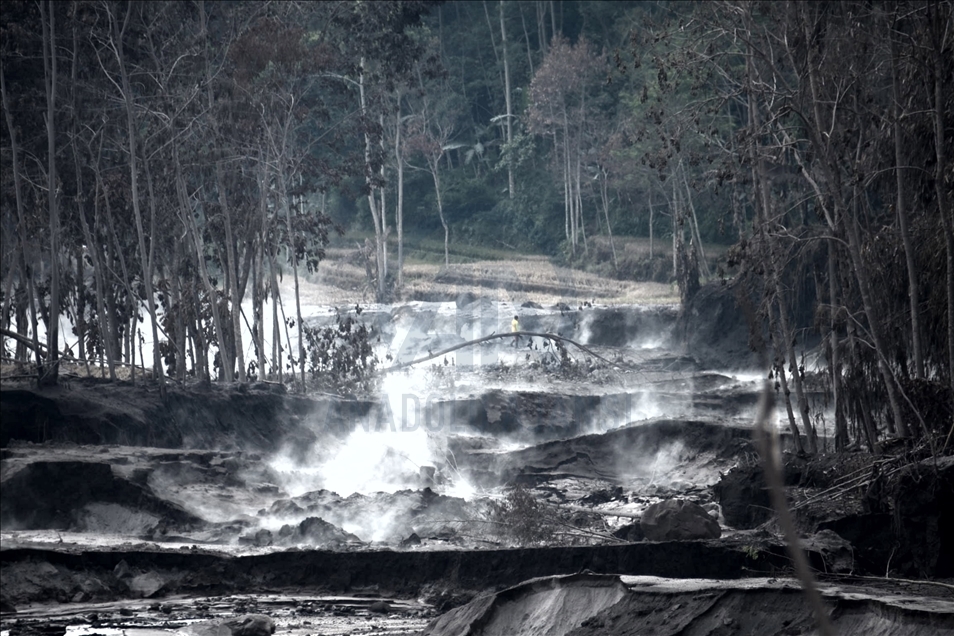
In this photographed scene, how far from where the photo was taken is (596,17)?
2427 inches

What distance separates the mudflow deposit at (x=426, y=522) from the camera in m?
8.51

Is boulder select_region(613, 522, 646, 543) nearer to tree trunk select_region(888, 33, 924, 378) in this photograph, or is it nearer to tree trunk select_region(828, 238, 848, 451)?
tree trunk select_region(828, 238, 848, 451)

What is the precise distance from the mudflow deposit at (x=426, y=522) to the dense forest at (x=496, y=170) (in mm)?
1168

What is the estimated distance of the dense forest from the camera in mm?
13141

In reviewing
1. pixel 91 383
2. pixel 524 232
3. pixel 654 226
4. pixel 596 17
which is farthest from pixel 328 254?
pixel 91 383

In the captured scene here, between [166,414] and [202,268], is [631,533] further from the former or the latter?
[202,268]

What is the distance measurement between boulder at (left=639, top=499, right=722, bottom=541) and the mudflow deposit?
2 centimetres

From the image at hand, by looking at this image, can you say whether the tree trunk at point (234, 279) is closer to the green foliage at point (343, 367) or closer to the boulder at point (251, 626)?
the green foliage at point (343, 367)

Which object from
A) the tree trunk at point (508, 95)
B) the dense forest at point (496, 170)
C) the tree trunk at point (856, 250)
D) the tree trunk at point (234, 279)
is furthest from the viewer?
the tree trunk at point (508, 95)

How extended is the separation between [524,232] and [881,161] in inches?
1782

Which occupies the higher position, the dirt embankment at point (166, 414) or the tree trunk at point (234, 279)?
the tree trunk at point (234, 279)

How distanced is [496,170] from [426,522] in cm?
4723

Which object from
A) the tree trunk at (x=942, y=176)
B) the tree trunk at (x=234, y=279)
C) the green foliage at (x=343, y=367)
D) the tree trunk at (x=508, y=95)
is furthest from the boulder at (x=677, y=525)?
the tree trunk at (x=508, y=95)

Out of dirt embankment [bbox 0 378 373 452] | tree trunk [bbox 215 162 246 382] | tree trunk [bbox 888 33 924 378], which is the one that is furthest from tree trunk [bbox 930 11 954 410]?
tree trunk [bbox 215 162 246 382]
